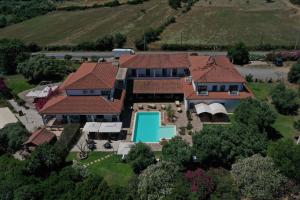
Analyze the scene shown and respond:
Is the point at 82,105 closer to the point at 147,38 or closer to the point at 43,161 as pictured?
the point at 43,161

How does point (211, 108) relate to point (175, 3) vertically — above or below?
below

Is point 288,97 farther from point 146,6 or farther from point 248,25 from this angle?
point 146,6

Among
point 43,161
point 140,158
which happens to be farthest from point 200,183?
point 43,161

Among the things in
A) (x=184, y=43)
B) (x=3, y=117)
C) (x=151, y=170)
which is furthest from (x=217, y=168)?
(x=184, y=43)

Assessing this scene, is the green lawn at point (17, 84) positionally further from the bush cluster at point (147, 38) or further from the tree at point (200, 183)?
the tree at point (200, 183)

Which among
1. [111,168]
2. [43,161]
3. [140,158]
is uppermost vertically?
[43,161]

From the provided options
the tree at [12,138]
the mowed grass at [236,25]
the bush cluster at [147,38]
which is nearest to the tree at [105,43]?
the bush cluster at [147,38]

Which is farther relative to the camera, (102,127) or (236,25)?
(236,25)

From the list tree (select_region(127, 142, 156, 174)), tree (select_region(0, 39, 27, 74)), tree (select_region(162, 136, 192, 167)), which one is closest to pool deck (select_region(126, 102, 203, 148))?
tree (select_region(127, 142, 156, 174))
